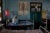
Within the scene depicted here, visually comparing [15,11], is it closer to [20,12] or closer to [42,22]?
[20,12]

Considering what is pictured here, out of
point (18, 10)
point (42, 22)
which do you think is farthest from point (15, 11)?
point (42, 22)

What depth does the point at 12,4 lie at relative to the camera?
952 mm

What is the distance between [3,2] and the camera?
0.95 m

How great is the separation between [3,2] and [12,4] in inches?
3.2

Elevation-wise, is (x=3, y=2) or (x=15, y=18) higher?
(x=3, y=2)

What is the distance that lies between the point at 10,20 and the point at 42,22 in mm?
279

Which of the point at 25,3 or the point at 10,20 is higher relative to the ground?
the point at 25,3

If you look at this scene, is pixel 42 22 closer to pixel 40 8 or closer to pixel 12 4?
pixel 40 8

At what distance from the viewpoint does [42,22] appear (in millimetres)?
961

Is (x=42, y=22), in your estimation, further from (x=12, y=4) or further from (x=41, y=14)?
(x=12, y=4)

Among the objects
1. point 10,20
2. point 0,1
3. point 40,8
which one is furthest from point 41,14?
point 0,1

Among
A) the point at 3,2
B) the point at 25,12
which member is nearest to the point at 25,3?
the point at 25,12

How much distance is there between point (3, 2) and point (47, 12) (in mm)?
392

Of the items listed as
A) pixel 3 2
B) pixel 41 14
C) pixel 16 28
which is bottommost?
pixel 16 28
